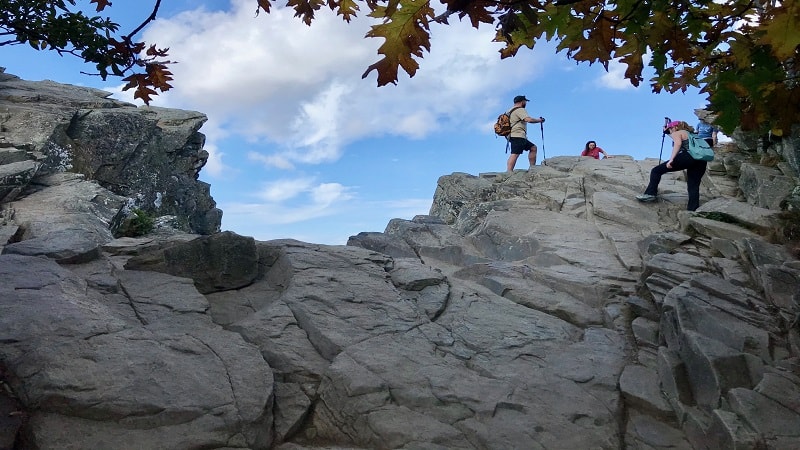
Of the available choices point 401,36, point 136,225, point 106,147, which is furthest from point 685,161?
point 106,147

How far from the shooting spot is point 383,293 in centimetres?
842

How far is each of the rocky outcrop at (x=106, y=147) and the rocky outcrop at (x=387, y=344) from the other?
3220 millimetres

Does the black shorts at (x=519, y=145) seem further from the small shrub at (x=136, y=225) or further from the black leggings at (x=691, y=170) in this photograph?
the small shrub at (x=136, y=225)

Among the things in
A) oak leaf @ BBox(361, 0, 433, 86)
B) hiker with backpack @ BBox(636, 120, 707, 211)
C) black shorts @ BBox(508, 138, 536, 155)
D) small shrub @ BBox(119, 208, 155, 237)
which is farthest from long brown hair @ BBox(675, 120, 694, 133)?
small shrub @ BBox(119, 208, 155, 237)

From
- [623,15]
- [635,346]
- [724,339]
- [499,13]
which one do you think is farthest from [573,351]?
[499,13]

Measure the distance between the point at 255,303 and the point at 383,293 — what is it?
6.45ft

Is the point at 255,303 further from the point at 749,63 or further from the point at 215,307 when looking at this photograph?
the point at 749,63

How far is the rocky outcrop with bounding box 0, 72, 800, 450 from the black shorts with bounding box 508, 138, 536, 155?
7227mm

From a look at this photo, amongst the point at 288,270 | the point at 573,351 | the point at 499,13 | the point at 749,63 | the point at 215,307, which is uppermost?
the point at 749,63

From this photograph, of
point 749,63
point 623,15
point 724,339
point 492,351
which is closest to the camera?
point 623,15

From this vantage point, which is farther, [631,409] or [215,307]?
[215,307]

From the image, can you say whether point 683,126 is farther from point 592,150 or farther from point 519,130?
point 592,150

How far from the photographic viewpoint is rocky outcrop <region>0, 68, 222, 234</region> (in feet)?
43.9

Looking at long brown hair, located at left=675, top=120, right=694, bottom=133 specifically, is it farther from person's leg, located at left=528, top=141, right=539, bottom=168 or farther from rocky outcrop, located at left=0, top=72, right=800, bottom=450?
person's leg, located at left=528, top=141, right=539, bottom=168
